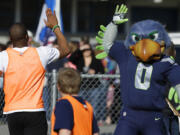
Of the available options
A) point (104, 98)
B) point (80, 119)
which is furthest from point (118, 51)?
point (104, 98)

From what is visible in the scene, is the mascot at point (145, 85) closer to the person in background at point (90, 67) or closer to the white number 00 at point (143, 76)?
the white number 00 at point (143, 76)

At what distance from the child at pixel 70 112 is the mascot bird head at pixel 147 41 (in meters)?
0.67

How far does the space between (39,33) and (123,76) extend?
3.68 m

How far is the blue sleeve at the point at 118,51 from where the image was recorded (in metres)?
4.54

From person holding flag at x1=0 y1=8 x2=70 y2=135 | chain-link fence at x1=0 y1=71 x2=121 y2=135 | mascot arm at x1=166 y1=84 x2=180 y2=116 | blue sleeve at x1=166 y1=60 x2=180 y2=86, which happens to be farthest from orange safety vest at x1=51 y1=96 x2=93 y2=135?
chain-link fence at x1=0 y1=71 x2=121 y2=135

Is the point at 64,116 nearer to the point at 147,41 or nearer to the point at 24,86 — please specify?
the point at 24,86

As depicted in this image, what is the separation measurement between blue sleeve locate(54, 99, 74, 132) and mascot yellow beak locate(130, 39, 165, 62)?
0.86 metres

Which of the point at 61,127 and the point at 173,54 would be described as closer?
the point at 61,127

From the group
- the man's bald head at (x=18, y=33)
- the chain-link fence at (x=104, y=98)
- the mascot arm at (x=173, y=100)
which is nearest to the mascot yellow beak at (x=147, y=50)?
the mascot arm at (x=173, y=100)

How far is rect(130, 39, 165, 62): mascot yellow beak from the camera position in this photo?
168 inches

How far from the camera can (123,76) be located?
175 inches

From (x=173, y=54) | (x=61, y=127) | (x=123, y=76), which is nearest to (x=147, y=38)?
(x=123, y=76)

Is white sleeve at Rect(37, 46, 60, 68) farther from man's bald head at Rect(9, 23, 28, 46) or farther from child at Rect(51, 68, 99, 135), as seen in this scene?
child at Rect(51, 68, 99, 135)

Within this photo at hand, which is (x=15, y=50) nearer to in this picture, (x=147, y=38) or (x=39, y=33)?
(x=147, y=38)
